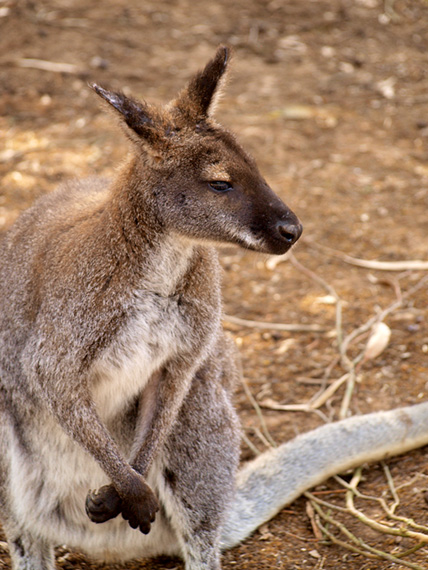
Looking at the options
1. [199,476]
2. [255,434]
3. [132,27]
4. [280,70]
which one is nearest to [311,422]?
[255,434]

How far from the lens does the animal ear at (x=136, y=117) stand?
2.76m

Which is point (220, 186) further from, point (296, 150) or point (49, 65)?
point (49, 65)

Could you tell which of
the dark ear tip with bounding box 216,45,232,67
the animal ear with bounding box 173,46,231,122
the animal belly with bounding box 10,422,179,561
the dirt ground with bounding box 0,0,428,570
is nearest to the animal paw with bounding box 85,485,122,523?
the animal belly with bounding box 10,422,179,561

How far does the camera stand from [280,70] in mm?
7785

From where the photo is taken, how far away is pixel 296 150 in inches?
261

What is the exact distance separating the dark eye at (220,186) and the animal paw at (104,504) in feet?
3.91

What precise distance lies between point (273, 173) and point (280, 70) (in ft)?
6.30

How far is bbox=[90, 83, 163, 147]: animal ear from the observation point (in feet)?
9.04

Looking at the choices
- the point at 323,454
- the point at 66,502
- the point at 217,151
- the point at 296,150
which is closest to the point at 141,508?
the point at 66,502

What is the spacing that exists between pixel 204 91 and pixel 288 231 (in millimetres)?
618

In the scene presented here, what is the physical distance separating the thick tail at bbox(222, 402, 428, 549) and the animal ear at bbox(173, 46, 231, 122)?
1699 millimetres

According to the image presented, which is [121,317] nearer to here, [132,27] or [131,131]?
[131,131]

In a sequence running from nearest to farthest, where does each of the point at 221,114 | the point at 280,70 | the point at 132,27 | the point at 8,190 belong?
the point at 8,190 < the point at 221,114 < the point at 280,70 < the point at 132,27

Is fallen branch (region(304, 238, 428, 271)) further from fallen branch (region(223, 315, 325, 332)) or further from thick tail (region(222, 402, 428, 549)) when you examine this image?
thick tail (region(222, 402, 428, 549))
